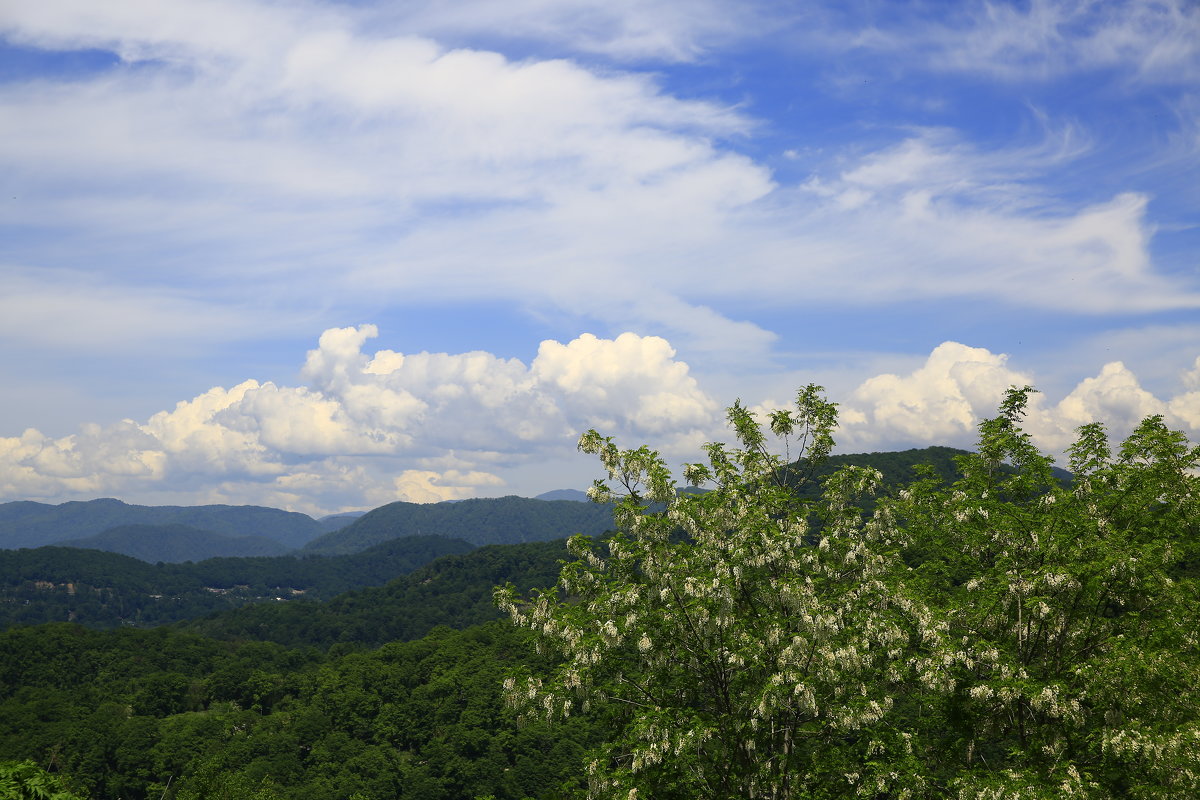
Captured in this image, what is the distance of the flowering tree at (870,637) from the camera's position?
51.0 ft

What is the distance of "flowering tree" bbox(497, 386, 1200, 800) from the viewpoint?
1554cm

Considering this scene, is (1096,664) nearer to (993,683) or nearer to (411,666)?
(993,683)

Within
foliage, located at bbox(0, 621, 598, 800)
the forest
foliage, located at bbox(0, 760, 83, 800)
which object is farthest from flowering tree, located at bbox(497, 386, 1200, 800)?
foliage, located at bbox(0, 621, 598, 800)

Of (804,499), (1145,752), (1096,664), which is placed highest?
(804,499)

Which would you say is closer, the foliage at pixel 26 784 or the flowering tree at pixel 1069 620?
the foliage at pixel 26 784

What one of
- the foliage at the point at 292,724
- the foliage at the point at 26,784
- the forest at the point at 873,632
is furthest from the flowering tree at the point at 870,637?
the foliage at the point at 292,724

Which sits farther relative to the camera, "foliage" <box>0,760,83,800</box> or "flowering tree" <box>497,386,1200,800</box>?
"flowering tree" <box>497,386,1200,800</box>

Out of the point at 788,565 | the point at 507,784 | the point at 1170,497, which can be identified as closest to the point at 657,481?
the point at 788,565

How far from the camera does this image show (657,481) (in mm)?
18078

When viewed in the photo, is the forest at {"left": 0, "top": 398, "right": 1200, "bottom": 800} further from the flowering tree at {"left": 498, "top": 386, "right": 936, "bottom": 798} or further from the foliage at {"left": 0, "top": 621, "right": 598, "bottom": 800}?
the foliage at {"left": 0, "top": 621, "right": 598, "bottom": 800}

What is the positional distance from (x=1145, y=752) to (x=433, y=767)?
380 ft

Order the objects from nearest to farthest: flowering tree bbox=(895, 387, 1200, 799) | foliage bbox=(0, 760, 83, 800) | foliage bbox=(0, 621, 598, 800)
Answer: foliage bbox=(0, 760, 83, 800)
flowering tree bbox=(895, 387, 1200, 799)
foliage bbox=(0, 621, 598, 800)

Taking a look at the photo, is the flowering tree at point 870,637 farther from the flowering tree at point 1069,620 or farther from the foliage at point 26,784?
the foliage at point 26,784

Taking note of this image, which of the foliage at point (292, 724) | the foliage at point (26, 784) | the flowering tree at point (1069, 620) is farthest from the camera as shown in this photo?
the foliage at point (292, 724)
